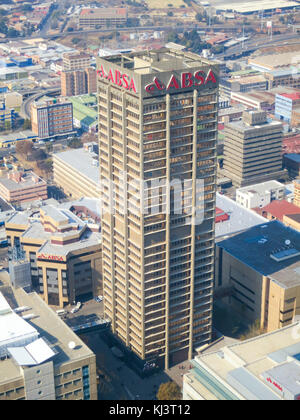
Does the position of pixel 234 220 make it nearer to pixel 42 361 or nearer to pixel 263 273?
pixel 263 273

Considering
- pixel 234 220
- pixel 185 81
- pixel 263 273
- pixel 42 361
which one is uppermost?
pixel 185 81

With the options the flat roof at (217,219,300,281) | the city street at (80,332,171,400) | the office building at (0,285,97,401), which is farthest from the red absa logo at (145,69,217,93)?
the city street at (80,332,171,400)

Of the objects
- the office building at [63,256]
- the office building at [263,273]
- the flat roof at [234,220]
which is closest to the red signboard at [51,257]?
the office building at [63,256]

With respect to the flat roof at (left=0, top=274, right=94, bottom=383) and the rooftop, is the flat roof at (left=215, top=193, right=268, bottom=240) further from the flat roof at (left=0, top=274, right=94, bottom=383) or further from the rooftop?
the flat roof at (left=0, top=274, right=94, bottom=383)

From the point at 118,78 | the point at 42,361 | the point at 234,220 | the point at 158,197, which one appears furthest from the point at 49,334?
the point at 234,220

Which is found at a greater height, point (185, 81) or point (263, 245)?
point (185, 81)

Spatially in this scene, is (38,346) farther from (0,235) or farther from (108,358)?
(0,235)
